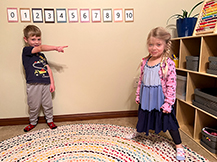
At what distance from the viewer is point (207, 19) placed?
1461mm

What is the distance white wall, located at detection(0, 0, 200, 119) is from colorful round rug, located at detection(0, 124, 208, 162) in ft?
1.28

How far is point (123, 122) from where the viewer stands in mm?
1901

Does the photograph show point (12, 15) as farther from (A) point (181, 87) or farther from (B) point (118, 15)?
(A) point (181, 87)

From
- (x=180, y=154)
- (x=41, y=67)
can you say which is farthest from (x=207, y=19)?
(x=41, y=67)

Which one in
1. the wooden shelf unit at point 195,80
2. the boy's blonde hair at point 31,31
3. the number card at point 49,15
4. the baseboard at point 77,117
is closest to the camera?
the wooden shelf unit at point 195,80

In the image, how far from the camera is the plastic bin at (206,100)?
1.32 meters

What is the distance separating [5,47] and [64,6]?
0.77 metres

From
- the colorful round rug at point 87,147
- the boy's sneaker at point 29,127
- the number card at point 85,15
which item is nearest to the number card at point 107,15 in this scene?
the number card at point 85,15

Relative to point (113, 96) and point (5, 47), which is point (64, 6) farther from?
point (113, 96)

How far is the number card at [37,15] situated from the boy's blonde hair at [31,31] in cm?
12

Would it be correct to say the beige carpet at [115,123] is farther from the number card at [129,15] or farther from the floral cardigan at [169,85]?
the number card at [129,15]

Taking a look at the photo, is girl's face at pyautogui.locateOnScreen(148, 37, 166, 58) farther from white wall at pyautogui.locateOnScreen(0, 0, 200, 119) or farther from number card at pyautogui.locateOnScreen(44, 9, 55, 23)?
number card at pyautogui.locateOnScreen(44, 9, 55, 23)

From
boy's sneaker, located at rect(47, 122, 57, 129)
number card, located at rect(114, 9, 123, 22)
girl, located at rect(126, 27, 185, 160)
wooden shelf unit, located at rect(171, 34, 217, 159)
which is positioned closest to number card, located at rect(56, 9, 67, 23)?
number card, located at rect(114, 9, 123, 22)

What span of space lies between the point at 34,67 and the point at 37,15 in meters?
0.56
